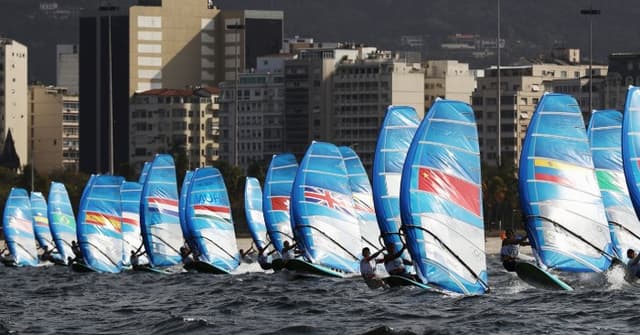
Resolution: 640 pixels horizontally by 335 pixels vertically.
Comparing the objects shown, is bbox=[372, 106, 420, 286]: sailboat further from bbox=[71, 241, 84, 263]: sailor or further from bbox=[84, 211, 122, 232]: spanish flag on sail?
bbox=[71, 241, 84, 263]: sailor

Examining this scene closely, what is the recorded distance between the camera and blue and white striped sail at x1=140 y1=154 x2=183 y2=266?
7562 cm

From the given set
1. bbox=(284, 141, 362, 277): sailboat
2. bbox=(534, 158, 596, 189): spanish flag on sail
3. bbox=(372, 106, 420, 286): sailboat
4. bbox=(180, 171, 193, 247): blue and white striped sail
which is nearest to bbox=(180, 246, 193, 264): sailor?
bbox=(180, 171, 193, 247): blue and white striped sail

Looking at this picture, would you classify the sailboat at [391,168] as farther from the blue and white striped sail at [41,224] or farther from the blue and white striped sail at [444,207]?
the blue and white striped sail at [41,224]

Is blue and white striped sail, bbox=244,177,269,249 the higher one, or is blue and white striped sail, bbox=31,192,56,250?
blue and white striped sail, bbox=244,177,269,249

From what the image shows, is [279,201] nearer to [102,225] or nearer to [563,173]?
[102,225]

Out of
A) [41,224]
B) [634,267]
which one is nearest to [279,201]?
[634,267]

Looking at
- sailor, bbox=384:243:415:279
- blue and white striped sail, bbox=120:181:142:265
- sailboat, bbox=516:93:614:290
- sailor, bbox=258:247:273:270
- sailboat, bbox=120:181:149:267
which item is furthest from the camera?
blue and white striped sail, bbox=120:181:142:265

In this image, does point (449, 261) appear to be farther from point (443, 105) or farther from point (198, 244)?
point (198, 244)

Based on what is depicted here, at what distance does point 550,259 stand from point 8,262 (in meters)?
47.3

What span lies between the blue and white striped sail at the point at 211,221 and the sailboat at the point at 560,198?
21.6 meters

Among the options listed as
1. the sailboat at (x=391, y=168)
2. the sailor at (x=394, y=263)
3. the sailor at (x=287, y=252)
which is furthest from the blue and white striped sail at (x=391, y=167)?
the sailor at (x=287, y=252)

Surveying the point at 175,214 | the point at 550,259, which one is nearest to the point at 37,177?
the point at 175,214

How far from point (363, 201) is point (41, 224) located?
112 feet

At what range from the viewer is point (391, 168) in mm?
59469
